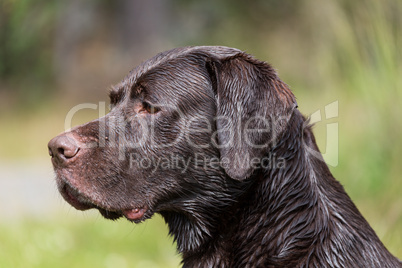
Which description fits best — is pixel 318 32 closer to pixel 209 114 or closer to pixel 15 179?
pixel 209 114

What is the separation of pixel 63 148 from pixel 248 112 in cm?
97

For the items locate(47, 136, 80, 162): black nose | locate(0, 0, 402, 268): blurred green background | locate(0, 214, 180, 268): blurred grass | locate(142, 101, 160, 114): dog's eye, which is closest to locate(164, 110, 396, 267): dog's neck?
locate(142, 101, 160, 114): dog's eye

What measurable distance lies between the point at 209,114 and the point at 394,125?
2582mm

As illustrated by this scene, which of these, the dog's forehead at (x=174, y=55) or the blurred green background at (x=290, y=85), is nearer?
the dog's forehead at (x=174, y=55)

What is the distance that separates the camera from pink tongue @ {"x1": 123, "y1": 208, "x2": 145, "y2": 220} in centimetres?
316

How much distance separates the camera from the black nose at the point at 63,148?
300 centimetres

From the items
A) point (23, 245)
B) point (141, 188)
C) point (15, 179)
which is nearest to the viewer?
point (141, 188)

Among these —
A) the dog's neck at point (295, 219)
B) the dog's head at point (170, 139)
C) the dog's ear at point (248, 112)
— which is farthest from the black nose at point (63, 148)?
the dog's neck at point (295, 219)

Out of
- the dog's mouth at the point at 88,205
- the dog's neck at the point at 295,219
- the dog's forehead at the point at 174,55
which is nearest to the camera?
the dog's neck at the point at 295,219

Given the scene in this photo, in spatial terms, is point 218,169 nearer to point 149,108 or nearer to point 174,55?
point 149,108

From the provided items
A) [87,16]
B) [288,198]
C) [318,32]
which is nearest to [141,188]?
[288,198]

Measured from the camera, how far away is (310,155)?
3.00m

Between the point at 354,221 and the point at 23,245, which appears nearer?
the point at 354,221

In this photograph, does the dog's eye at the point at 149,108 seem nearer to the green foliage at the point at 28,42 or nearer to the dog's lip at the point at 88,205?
the dog's lip at the point at 88,205
